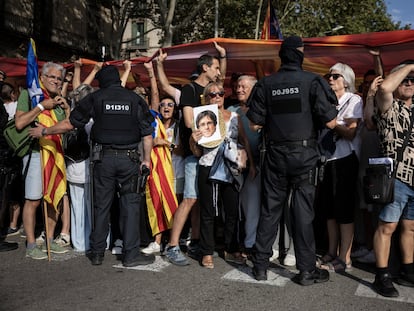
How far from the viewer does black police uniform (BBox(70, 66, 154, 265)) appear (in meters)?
4.94

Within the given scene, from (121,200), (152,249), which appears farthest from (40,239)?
(121,200)

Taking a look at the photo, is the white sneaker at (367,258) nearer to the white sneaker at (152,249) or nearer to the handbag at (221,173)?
the handbag at (221,173)

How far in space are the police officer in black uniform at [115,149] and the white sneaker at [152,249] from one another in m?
0.43

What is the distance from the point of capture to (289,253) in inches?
205

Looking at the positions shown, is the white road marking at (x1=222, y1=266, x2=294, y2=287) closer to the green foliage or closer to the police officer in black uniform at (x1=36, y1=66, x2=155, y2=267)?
the police officer in black uniform at (x1=36, y1=66, x2=155, y2=267)

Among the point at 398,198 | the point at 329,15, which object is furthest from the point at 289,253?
the point at 329,15

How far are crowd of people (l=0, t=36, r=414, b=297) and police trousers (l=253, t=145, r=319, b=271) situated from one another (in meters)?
0.01

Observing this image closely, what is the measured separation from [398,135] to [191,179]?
2114 mm

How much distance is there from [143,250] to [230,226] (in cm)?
111

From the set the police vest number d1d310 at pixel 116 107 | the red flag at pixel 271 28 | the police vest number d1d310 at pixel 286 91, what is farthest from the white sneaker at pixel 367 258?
the red flag at pixel 271 28

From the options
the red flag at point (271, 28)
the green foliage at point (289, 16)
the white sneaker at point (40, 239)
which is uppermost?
the green foliage at point (289, 16)

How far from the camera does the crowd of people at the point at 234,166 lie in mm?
4363

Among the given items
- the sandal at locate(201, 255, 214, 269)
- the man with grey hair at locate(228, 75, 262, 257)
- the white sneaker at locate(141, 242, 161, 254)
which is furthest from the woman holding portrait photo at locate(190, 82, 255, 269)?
the white sneaker at locate(141, 242, 161, 254)

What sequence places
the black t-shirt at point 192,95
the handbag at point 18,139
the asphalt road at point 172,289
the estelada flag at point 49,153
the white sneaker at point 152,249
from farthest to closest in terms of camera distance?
the white sneaker at point 152,249 < the estelada flag at point 49,153 < the handbag at point 18,139 < the black t-shirt at point 192,95 < the asphalt road at point 172,289
